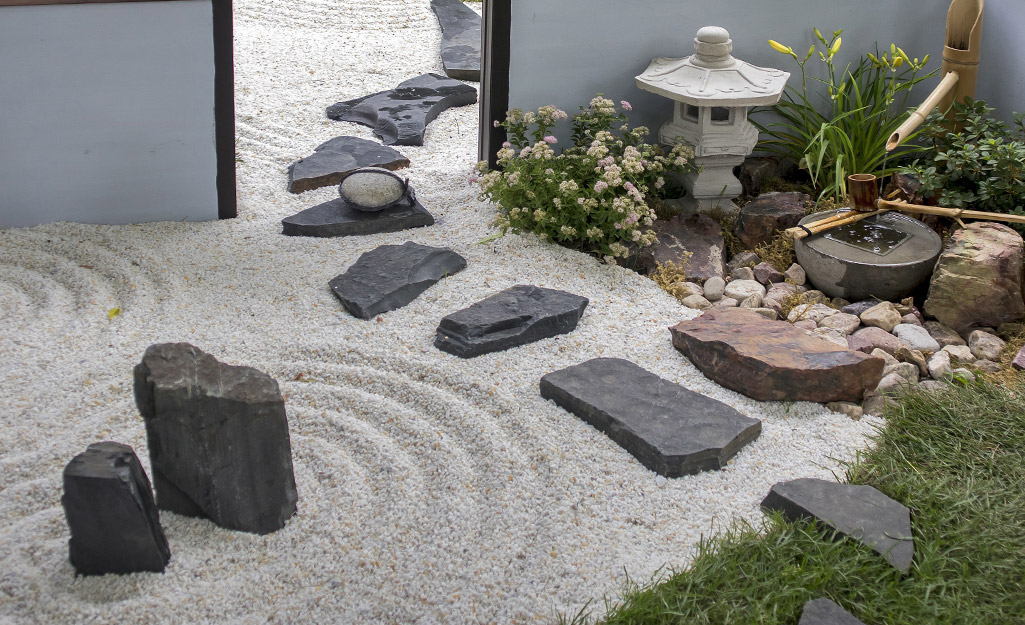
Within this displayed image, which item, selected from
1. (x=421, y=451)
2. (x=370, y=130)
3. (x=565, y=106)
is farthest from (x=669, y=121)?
(x=421, y=451)

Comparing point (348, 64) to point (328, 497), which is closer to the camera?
point (328, 497)

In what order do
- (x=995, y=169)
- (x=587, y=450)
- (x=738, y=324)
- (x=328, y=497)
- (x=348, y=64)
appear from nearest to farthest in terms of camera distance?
(x=328, y=497) < (x=587, y=450) < (x=738, y=324) < (x=995, y=169) < (x=348, y=64)

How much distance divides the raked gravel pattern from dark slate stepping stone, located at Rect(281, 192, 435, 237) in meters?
0.09

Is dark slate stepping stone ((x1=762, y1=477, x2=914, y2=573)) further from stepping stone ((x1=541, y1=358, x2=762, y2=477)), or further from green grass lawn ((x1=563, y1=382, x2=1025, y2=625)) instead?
stepping stone ((x1=541, y1=358, x2=762, y2=477))

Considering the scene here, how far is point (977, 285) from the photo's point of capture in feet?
14.4

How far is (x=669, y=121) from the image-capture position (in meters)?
5.55

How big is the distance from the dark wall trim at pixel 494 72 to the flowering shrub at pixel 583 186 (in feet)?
0.79

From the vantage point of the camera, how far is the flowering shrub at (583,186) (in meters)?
4.73

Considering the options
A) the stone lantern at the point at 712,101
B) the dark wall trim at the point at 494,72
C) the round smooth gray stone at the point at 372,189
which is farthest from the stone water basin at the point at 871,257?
the round smooth gray stone at the point at 372,189

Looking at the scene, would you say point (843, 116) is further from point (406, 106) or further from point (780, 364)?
point (406, 106)

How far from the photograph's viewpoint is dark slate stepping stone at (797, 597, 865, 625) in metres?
2.56

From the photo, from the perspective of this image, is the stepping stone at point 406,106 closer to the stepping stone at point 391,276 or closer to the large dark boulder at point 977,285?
the stepping stone at point 391,276

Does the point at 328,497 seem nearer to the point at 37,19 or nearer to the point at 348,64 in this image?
the point at 37,19

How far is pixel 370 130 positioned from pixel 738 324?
3.81m
